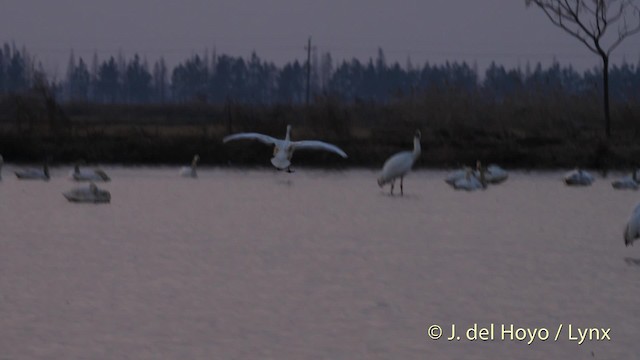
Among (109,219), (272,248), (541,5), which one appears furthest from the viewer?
(541,5)

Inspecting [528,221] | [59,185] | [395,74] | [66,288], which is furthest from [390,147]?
[395,74]

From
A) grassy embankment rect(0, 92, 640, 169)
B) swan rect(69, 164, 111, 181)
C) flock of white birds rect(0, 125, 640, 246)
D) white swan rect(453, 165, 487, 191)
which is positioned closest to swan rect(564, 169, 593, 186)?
flock of white birds rect(0, 125, 640, 246)

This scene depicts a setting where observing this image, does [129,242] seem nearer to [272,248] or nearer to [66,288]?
[272,248]

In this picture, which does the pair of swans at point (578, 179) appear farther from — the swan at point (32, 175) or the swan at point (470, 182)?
the swan at point (32, 175)

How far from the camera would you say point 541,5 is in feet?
112

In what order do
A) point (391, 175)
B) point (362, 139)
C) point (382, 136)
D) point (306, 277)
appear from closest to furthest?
1. point (306, 277)
2. point (391, 175)
3. point (362, 139)
4. point (382, 136)

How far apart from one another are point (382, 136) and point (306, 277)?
20080 millimetres

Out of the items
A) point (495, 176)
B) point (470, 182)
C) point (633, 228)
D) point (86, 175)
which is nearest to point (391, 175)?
point (470, 182)

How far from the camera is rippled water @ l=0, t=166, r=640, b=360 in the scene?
7.71 meters

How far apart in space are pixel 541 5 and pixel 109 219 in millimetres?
20461

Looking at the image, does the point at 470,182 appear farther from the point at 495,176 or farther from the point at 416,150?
the point at 495,176
